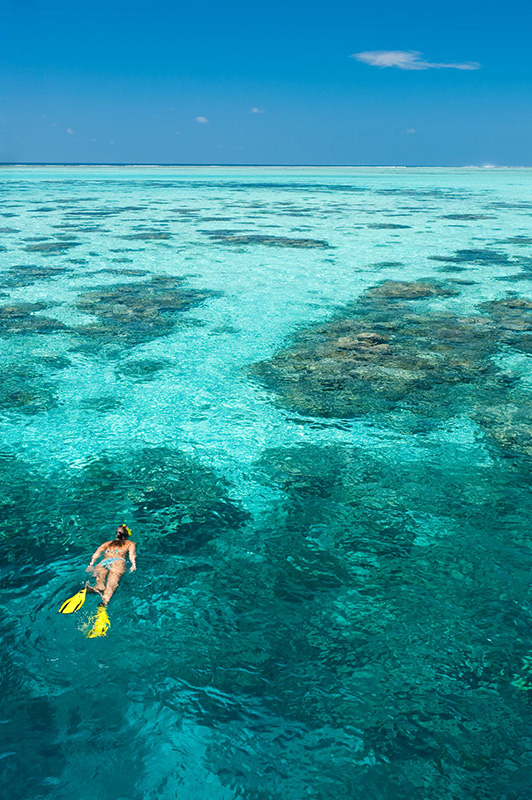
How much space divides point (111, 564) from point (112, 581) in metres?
0.15

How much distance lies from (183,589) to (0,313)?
32.6 feet

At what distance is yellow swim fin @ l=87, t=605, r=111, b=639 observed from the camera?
170 inches

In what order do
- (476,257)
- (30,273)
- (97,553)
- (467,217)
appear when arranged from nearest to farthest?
(97,553), (30,273), (476,257), (467,217)

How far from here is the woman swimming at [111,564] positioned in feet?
15.4

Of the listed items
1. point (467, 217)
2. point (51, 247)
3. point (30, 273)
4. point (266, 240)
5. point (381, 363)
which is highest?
point (467, 217)

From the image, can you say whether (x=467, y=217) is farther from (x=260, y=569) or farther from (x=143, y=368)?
(x=260, y=569)

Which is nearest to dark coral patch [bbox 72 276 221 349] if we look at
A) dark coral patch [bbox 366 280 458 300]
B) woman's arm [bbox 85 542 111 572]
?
dark coral patch [bbox 366 280 458 300]

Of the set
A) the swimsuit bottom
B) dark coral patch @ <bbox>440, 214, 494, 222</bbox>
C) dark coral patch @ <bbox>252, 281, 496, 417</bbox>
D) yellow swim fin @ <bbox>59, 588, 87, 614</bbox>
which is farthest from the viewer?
dark coral patch @ <bbox>440, 214, 494, 222</bbox>

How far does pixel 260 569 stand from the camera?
199 inches

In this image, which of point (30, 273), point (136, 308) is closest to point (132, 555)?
point (136, 308)

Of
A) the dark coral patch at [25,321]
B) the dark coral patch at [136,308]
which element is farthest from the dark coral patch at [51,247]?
the dark coral patch at [25,321]

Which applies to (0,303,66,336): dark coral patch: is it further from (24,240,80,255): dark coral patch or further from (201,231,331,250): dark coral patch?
(201,231,331,250): dark coral patch

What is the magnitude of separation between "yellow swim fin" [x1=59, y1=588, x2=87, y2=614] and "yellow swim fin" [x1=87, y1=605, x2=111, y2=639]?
0.15m

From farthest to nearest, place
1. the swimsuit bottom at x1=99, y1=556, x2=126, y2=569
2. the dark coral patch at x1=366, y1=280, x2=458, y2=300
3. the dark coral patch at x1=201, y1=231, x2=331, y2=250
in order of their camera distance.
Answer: the dark coral patch at x1=201, y1=231, x2=331, y2=250 → the dark coral patch at x1=366, y1=280, x2=458, y2=300 → the swimsuit bottom at x1=99, y1=556, x2=126, y2=569
